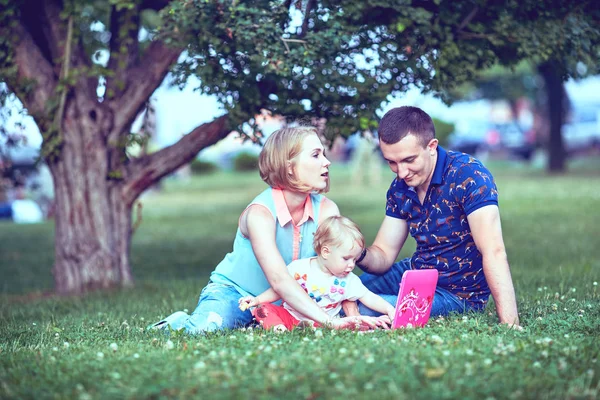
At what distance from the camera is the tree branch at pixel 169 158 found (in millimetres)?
7859

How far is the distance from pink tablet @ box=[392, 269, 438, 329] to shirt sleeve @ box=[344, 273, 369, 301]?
0.40 meters

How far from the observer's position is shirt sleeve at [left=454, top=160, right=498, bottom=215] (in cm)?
503

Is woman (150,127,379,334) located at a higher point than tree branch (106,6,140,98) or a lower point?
lower

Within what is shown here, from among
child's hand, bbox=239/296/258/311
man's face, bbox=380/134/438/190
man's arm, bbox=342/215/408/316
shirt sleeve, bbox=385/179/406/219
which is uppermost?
man's face, bbox=380/134/438/190

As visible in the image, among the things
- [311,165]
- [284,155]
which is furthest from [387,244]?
[284,155]

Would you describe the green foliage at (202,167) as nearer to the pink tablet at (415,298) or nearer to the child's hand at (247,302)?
the child's hand at (247,302)

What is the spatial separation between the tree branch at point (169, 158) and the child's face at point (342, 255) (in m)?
2.86

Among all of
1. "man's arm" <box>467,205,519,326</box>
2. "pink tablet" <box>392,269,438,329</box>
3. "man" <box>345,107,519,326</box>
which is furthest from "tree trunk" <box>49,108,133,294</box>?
"man's arm" <box>467,205,519,326</box>

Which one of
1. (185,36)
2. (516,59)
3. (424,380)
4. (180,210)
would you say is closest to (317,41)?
(185,36)

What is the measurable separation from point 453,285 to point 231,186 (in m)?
24.8

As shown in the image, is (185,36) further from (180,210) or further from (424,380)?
(180,210)

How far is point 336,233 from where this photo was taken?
5.10 metres

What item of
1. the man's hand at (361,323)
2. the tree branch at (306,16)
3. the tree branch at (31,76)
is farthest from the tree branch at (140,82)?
the man's hand at (361,323)

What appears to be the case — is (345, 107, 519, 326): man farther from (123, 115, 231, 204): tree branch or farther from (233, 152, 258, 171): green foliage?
(233, 152, 258, 171): green foliage
